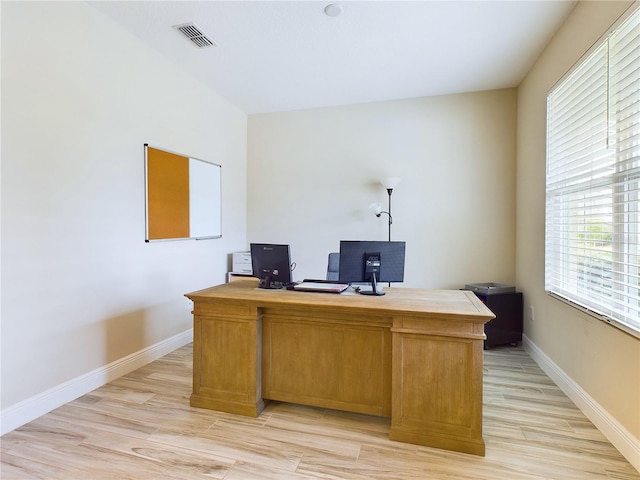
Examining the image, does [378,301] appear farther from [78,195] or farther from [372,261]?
[78,195]

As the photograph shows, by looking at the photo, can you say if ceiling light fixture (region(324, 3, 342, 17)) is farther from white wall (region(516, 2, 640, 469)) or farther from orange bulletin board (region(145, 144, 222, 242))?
orange bulletin board (region(145, 144, 222, 242))

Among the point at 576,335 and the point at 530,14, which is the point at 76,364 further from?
the point at 530,14

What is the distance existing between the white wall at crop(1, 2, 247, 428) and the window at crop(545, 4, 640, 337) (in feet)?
11.6

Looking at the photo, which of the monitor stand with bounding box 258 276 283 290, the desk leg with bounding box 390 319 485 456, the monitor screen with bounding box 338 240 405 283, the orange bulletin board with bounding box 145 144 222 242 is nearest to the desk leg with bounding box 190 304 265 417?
the monitor stand with bounding box 258 276 283 290

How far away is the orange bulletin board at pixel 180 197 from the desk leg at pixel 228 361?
4.42 ft

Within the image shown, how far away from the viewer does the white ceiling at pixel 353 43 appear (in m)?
2.55

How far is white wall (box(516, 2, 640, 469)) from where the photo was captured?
1894 millimetres

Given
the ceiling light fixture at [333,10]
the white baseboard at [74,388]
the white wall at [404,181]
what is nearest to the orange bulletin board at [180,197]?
the white wall at [404,181]

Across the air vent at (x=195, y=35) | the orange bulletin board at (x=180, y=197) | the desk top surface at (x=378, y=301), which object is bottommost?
the desk top surface at (x=378, y=301)

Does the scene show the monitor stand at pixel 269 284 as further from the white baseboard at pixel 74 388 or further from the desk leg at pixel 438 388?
the white baseboard at pixel 74 388

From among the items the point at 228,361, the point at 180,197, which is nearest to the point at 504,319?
the point at 228,361

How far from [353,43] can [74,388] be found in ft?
11.8

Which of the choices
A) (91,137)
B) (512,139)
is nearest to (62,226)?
(91,137)

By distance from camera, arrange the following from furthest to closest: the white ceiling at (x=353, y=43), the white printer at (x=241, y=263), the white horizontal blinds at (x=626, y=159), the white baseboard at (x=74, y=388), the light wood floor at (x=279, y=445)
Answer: the white printer at (x=241, y=263) < the white ceiling at (x=353, y=43) < the white baseboard at (x=74, y=388) < the white horizontal blinds at (x=626, y=159) < the light wood floor at (x=279, y=445)
